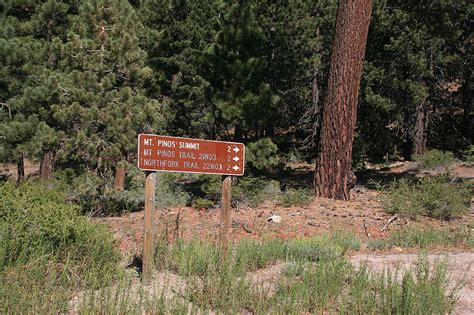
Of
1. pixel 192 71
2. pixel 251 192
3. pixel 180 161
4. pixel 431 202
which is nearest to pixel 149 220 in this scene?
pixel 180 161

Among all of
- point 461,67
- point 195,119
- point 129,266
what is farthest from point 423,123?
point 129,266

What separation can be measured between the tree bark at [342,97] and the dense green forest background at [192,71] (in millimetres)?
1463

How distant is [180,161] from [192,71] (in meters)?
11.7

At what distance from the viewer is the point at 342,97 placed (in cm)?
1235

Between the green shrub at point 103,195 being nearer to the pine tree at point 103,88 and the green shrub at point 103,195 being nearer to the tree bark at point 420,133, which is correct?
the pine tree at point 103,88

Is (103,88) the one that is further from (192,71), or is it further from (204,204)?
(192,71)

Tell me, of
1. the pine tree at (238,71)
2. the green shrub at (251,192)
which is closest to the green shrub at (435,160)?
the green shrub at (251,192)

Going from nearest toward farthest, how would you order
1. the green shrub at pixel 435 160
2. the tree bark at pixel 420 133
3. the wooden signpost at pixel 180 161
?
the wooden signpost at pixel 180 161 → the green shrub at pixel 435 160 → the tree bark at pixel 420 133

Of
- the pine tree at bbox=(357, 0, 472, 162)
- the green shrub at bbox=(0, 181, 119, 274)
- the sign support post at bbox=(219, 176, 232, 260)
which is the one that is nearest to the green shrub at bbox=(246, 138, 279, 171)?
the pine tree at bbox=(357, 0, 472, 162)

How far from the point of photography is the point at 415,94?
17.6m

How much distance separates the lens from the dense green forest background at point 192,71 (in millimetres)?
11312

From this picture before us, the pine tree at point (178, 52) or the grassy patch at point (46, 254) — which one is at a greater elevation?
the pine tree at point (178, 52)

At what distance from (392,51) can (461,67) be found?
7.79 m

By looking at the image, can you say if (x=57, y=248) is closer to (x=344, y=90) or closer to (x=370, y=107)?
(x=344, y=90)
